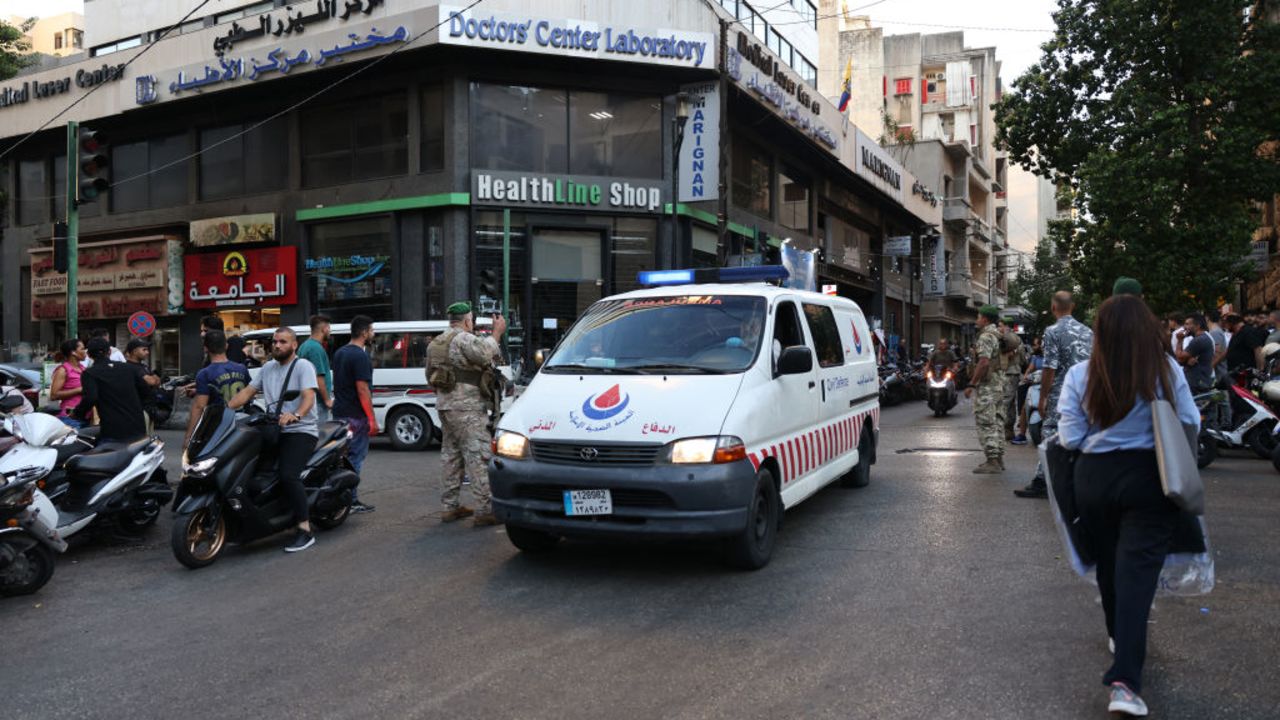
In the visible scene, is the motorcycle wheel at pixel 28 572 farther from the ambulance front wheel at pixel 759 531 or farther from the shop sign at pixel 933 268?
the shop sign at pixel 933 268

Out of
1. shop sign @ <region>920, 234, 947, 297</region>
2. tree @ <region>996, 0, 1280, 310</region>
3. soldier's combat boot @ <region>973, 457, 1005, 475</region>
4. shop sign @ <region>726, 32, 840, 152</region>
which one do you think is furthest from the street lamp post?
shop sign @ <region>920, 234, 947, 297</region>

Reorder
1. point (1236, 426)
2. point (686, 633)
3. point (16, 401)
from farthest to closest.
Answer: point (1236, 426)
point (16, 401)
point (686, 633)

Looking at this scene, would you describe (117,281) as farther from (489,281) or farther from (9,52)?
(489,281)

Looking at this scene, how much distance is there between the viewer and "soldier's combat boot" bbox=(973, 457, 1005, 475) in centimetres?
1002

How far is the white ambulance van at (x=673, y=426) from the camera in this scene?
18.1ft

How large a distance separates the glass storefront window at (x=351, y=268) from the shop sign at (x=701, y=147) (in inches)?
284

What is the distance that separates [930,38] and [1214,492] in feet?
206

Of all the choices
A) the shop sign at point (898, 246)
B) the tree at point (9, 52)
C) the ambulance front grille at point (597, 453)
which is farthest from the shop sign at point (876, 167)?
the ambulance front grille at point (597, 453)

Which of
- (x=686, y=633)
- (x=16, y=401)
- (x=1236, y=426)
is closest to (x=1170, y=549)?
(x=686, y=633)

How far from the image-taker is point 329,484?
7520 millimetres

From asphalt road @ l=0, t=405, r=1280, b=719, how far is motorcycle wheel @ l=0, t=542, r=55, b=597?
0.10m

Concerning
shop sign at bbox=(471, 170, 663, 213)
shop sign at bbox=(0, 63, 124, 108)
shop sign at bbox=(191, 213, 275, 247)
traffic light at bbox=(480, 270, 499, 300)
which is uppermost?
shop sign at bbox=(0, 63, 124, 108)

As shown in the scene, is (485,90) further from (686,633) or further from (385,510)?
(686,633)

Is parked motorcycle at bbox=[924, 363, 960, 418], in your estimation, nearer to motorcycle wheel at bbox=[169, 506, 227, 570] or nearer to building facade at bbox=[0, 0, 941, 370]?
building facade at bbox=[0, 0, 941, 370]
